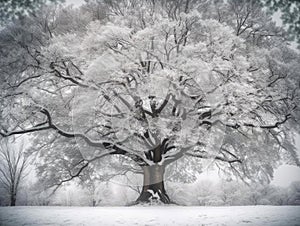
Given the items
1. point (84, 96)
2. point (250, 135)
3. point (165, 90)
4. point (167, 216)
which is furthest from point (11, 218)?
point (250, 135)

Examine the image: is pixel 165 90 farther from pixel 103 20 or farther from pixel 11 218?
pixel 11 218

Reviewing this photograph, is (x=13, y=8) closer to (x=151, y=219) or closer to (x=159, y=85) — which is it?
(x=159, y=85)

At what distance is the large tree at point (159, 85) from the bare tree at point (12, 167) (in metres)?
4.34

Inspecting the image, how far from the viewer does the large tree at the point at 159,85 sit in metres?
7.67

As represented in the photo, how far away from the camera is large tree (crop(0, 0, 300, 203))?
25.2 feet

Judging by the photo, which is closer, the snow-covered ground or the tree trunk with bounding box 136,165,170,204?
the snow-covered ground

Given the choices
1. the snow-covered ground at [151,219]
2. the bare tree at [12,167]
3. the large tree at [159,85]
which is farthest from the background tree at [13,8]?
the bare tree at [12,167]

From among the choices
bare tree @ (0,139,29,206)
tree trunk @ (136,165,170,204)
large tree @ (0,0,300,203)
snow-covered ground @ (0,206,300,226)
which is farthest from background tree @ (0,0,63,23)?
bare tree @ (0,139,29,206)

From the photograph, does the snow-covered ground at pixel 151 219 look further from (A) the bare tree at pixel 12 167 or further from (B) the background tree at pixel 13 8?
(A) the bare tree at pixel 12 167

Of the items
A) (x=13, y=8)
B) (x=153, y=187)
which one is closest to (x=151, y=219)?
(x=153, y=187)

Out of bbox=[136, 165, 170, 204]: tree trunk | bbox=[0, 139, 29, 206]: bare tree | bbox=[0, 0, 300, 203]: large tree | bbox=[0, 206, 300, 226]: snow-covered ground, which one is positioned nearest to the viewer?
bbox=[0, 206, 300, 226]: snow-covered ground

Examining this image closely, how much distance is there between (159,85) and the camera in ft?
24.3

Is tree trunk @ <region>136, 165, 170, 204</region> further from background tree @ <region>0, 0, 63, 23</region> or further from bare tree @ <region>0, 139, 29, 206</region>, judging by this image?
bare tree @ <region>0, 139, 29, 206</region>

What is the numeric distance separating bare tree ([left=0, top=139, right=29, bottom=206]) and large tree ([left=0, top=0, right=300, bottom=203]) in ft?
14.2
